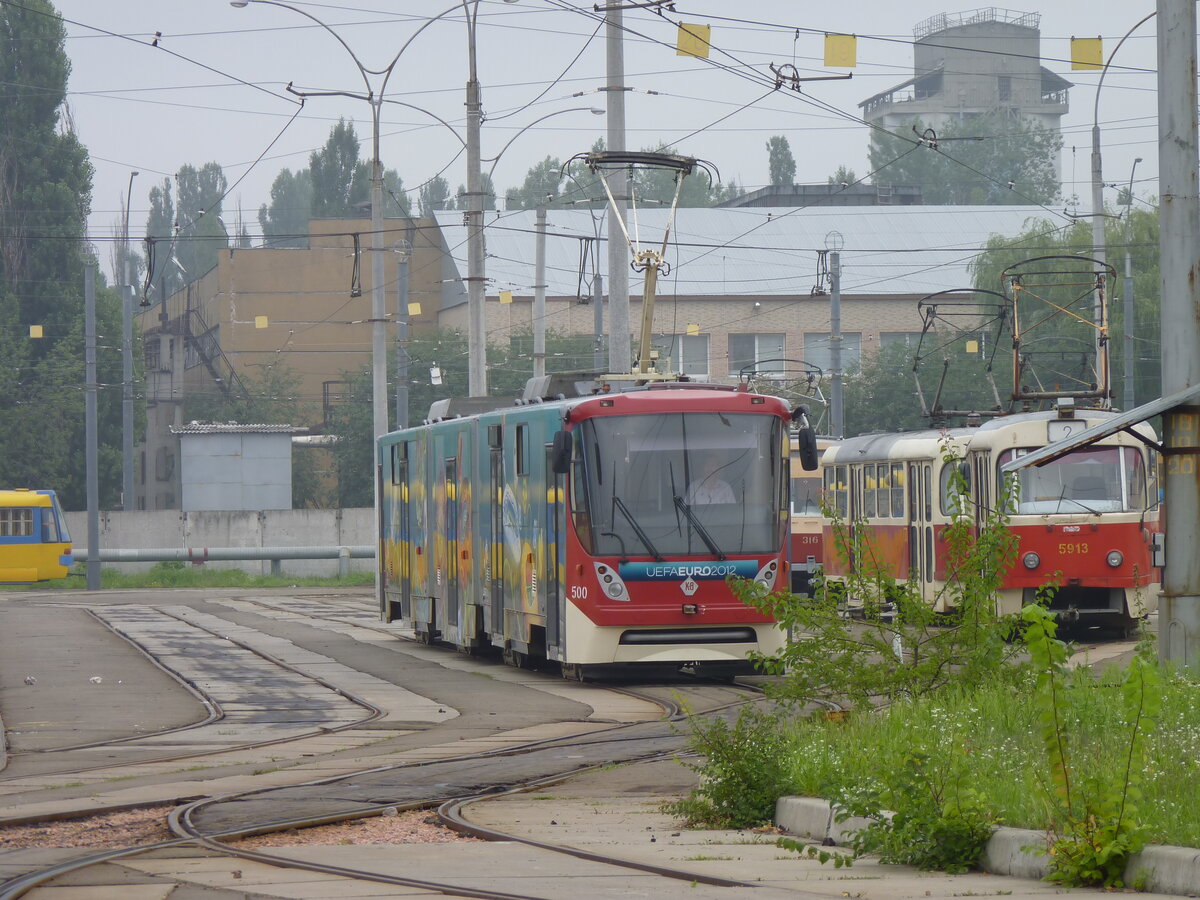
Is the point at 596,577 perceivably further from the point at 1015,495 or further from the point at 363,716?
the point at 1015,495

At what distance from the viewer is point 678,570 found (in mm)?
17922

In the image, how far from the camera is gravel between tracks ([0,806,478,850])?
9367 mm

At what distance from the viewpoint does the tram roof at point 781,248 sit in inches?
3083

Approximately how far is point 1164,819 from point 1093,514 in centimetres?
1598

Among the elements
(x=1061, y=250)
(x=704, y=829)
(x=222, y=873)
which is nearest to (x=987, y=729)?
(x=704, y=829)

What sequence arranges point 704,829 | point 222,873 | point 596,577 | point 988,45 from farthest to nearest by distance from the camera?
point 988,45, point 596,577, point 704,829, point 222,873

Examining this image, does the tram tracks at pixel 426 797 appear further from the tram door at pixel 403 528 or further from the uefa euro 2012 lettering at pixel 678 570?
the tram door at pixel 403 528

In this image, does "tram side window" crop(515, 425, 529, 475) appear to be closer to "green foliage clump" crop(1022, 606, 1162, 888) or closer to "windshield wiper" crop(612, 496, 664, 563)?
"windshield wiper" crop(612, 496, 664, 563)

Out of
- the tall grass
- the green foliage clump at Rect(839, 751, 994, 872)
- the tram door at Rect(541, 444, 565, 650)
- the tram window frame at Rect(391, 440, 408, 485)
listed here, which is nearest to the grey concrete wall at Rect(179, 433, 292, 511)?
the tram window frame at Rect(391, 440, 408, 485)

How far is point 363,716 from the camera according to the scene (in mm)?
16266

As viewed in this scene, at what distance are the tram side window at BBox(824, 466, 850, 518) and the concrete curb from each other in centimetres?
2189

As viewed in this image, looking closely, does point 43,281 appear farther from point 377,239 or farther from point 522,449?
point 522,449

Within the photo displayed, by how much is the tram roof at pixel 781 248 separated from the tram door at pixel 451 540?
5361 cm

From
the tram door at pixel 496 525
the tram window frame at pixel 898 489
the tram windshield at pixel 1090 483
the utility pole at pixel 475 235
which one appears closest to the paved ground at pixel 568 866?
the tram door at pixel 496 525
